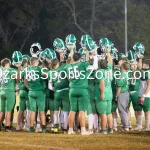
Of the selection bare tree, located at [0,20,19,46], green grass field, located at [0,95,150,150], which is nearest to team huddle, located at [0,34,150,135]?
green grass field, located at [0,95,150,150]

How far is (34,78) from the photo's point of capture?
56.3ft

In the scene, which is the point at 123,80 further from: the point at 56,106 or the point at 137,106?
the point at 56,106

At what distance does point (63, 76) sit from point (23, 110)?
1.77 meters

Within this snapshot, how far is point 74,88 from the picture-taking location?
53.6 ft

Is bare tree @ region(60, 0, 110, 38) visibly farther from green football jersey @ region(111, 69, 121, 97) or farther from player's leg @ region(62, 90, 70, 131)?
player's leg @ region(62, 90, 70, 131)

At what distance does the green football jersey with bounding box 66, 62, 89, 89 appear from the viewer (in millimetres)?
16016

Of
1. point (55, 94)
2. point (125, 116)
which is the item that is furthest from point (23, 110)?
point (125, 116)

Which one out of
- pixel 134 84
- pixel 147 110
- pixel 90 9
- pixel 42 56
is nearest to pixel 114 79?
pixel 134 84

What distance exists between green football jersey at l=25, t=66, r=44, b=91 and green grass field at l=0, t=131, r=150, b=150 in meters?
1.27

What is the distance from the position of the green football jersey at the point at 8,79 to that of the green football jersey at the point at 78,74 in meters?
1.84

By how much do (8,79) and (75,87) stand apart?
211cm

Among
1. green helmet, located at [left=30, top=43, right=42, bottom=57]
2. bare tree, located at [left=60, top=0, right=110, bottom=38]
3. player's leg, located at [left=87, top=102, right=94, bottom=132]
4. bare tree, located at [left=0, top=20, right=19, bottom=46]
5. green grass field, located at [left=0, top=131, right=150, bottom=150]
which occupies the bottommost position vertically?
green grass field, located at [left=0, top=131, right=150, bottom=150]

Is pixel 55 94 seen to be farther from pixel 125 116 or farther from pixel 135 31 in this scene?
pixel 135 31

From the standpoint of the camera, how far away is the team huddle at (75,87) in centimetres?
1634
